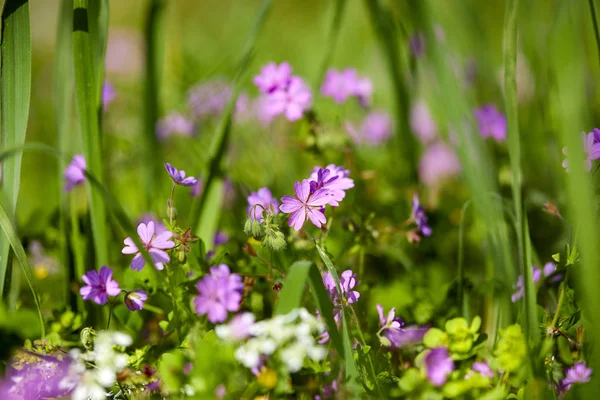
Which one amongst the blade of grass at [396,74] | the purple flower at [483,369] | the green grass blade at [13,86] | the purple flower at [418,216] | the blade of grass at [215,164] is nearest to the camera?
the purple flower at [483,369]

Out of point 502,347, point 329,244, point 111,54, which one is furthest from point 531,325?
point 111,54

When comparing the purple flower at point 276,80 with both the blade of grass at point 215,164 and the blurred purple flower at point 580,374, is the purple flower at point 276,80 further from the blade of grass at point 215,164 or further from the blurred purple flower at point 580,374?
the blurred purple flower at point 580,374

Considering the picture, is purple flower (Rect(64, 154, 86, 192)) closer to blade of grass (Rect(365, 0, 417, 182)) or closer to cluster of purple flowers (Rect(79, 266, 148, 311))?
cluster of purple flowers (Rect(79, 266, 148, 311))

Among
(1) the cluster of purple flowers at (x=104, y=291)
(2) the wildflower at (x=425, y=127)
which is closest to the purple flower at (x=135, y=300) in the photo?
(1) the cluster of purple flowers at (x=104, y=291)

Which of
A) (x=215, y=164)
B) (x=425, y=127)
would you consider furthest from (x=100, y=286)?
(x=425, y=127)

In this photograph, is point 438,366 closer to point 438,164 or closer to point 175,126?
point 175,126

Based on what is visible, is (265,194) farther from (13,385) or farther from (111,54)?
(111,54)
